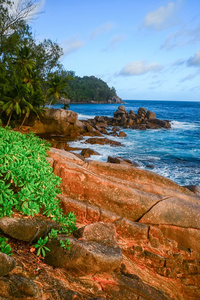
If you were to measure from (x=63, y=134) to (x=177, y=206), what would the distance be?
23918 millimetres

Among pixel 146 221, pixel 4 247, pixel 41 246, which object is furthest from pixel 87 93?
pixel 4 247

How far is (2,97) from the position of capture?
22.8 metres

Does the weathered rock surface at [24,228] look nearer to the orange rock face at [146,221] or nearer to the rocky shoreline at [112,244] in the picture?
the rocky shoreline at [112,244]

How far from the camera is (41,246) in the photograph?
3.96 meters

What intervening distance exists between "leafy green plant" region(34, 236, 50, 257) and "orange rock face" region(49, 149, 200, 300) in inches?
79.1

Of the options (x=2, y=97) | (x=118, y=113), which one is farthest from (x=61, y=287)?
(x=118, y=113)

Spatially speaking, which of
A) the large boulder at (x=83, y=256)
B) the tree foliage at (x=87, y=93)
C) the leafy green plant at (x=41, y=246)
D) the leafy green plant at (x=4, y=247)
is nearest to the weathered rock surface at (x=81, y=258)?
the large boulder at (x=83, y=256)

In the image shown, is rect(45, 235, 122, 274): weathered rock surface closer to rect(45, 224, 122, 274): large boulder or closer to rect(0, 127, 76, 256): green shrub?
rect(45, 224, 122, 274): large boulder

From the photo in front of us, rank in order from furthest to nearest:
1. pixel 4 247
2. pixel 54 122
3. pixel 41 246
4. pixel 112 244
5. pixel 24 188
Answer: pixel 54 122
pixel 112 244
pixel 24 188
pixel 41 246
pixel 4 247

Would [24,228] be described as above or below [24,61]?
below

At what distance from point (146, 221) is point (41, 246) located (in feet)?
13.3

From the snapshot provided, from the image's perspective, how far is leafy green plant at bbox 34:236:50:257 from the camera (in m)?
3.85

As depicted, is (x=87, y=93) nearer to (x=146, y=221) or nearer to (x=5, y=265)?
(x=146, y=221)

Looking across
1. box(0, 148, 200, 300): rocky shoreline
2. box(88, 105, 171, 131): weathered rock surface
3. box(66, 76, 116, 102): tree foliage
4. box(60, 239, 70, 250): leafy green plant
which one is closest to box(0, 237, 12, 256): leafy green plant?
box(0, 148, 200, 300): rocky shoreline
